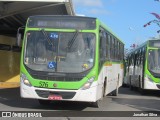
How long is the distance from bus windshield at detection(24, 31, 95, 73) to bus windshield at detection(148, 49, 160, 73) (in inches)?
411

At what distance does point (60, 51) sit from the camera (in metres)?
14.9

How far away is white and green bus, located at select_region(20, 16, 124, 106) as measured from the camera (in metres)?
14.5

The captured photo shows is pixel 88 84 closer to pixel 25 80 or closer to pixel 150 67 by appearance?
pixel 25 80

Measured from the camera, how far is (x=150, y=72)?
81.0ft

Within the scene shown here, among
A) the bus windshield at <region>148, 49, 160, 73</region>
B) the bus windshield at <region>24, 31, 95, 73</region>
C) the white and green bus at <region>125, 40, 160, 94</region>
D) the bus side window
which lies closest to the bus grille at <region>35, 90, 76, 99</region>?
the bus windshield at <region>24, 31, 95, 73</region>

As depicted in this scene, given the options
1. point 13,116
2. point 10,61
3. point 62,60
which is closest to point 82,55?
point 62,60

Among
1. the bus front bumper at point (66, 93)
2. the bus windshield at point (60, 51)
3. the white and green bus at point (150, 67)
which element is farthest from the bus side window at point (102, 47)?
the white and green bus at point (150, 67)

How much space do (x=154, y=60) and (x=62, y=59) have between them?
11.2 metres

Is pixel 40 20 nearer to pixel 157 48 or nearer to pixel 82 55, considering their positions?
pixel 82 55

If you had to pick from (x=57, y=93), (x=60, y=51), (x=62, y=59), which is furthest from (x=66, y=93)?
(x=60, y=51)

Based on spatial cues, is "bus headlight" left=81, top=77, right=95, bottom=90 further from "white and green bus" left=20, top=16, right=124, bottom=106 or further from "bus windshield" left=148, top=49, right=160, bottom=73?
"bus windshield" left=148, top=49, right=160, bottom=73

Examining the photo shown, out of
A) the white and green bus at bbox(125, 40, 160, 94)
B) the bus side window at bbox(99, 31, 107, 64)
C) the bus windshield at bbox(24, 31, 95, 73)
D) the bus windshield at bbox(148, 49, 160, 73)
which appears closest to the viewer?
the bus windshield at bbox(24, 31, 95, 73)

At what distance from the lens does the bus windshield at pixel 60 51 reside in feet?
48.2

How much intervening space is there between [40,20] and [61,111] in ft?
10.2
